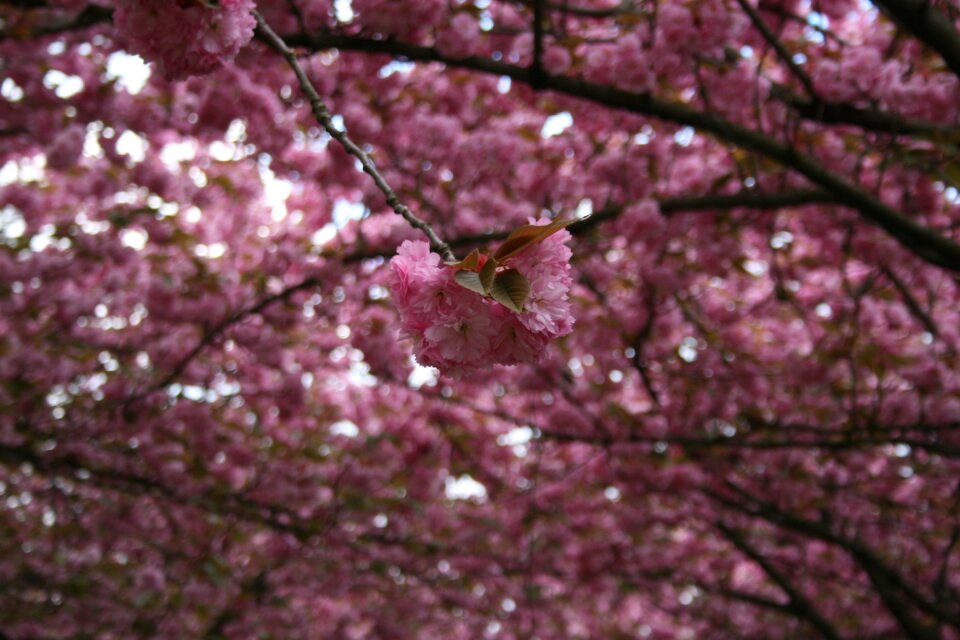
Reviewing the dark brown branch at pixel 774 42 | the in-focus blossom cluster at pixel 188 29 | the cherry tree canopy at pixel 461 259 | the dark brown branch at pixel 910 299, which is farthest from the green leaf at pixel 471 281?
the dark brown branch at pixel 910 299

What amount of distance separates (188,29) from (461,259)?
1525 millimetres

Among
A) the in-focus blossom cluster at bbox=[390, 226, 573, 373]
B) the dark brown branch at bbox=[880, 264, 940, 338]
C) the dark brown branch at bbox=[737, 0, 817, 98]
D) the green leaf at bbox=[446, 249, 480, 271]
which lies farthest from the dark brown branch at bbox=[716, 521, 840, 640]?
the green leaf at bbox=[446, 249, 480, 271]

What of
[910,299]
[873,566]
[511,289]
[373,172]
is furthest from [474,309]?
[873,566]

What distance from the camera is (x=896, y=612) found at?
14.9ft

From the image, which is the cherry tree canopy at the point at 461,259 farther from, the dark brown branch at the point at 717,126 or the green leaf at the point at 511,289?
the green leaf at the point at 511,289

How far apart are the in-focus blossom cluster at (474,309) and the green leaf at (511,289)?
0.02 meters

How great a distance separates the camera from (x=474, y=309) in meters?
1.13

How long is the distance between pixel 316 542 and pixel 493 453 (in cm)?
142

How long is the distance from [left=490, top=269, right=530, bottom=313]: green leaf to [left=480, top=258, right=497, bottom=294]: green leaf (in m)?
0.02

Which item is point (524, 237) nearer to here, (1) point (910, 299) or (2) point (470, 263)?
(2) point (470, 263)

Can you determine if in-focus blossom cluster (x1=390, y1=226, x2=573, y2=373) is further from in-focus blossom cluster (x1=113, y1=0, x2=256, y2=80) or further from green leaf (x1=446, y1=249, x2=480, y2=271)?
in-focus blossom cluster (x1=113, y1=0, x2=256, y2=80)

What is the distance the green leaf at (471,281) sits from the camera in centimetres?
102

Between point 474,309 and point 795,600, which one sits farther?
point 795,600

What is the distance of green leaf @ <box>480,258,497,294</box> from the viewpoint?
1.05 metres
